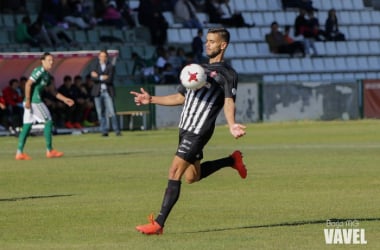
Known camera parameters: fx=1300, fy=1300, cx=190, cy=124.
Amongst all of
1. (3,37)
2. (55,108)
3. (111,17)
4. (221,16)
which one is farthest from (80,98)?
(221,16)

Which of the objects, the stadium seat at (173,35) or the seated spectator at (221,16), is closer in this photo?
the stadium seat at (173,35)

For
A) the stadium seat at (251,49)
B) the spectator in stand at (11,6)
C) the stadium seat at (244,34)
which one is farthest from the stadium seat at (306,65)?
the spectator in stand at (11,6)

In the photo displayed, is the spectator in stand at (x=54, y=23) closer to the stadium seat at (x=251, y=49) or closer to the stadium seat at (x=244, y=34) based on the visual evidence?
the stadium seat at (x=244, y=34)

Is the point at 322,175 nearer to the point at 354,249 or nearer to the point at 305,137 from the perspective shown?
the point at 354,249

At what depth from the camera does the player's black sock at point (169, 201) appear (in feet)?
40.7

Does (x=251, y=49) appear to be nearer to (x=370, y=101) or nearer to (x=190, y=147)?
(x=370, y=101)

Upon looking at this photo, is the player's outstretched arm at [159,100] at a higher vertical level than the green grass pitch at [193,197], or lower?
higher

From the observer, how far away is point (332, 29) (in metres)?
50.1

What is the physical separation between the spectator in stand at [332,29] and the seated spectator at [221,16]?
11.3 ft

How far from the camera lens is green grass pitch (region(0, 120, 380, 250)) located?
1220 centimetres

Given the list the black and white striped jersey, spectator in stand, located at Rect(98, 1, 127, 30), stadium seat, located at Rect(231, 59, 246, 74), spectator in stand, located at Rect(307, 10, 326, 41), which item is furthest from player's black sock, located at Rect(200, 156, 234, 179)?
spectator in stand, located at Rect(307, 10, 326, 41)

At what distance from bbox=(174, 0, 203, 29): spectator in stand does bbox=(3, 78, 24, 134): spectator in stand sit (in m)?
11.3

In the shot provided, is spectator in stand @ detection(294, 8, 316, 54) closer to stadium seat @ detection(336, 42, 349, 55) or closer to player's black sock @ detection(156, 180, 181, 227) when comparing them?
stadium seat @ detection(336, 42, 349, 55)

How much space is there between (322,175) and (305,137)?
12616mm
